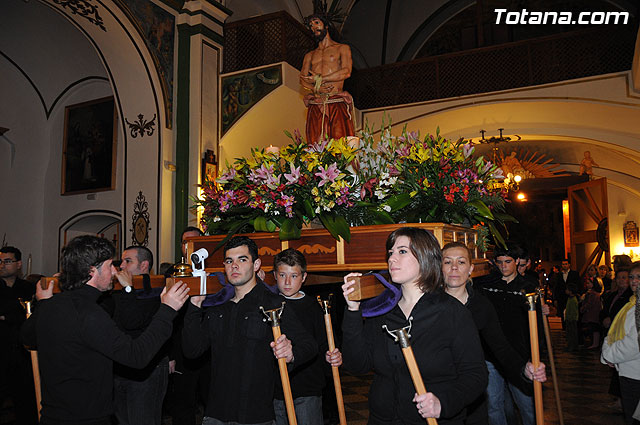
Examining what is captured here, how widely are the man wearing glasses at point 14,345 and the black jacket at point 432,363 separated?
3.92m

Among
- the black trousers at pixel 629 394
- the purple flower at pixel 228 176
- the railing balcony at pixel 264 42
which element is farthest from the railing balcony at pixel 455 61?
the black trousers at pixel 629 394

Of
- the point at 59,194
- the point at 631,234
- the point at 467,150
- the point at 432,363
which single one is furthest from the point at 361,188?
the point at 631,234

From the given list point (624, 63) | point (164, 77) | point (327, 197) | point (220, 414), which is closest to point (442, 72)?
point (624, 63)

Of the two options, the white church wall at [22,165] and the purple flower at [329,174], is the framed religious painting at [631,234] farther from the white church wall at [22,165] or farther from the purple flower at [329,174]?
the purple flower at [329,174]

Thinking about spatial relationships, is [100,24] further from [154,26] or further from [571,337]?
[571,337]

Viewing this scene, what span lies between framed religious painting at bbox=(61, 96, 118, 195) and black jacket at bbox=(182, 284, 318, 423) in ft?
27.8

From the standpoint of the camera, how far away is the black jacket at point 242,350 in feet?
9.55

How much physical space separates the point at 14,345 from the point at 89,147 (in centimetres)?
700

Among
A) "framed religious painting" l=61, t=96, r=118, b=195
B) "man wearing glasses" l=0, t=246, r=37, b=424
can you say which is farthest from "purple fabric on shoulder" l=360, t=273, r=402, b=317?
"framed religious painting" l=61, t=96, r=118, b=195

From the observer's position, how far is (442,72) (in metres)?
12.1

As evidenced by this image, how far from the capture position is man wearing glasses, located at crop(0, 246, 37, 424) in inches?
197

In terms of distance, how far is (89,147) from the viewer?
451 inches

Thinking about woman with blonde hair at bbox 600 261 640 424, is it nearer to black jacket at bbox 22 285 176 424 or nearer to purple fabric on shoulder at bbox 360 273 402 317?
purple fabric on shoulder at bbox 360 273 402 317

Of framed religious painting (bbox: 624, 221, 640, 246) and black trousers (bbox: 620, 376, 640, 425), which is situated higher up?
framed religious painting (bbox: 624, 221, 640, 246)
